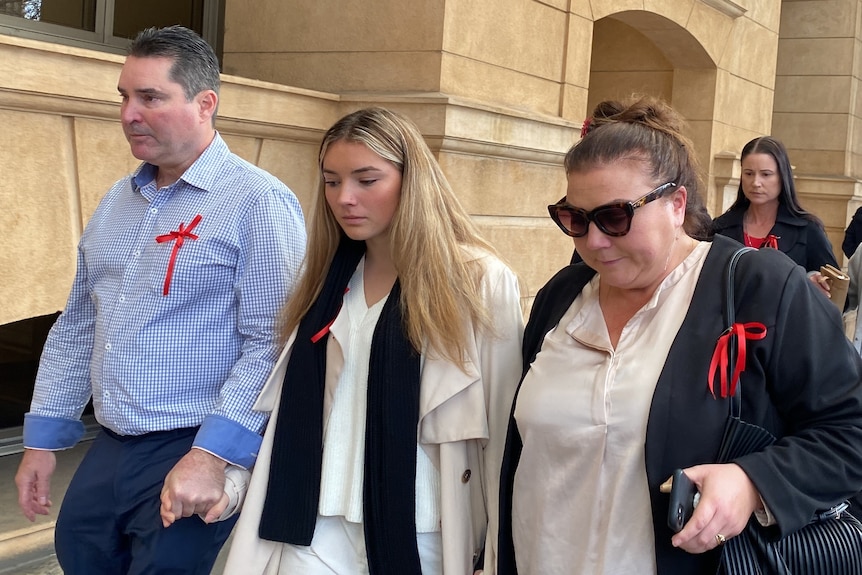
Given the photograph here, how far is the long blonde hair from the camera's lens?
243cm

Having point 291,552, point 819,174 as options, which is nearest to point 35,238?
point 291,552

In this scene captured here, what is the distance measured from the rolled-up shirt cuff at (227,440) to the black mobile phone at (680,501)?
1239 millimetres

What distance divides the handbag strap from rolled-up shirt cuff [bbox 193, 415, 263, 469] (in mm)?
1318

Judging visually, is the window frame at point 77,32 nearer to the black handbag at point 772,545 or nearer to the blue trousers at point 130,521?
the blue trousers at point 130,521

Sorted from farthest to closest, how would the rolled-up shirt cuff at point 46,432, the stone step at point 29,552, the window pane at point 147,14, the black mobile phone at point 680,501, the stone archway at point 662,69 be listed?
the stone archway at point 662,69 < the window pane at point 147,14 < the stone step at point 29,552 < the rolled-up shirt cuff at point 46,432 < the black mobile phone at point 680,501

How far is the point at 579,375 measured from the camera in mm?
2131

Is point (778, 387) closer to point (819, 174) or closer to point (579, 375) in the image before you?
point (579, 375)

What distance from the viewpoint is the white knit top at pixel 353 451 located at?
248 centimetres

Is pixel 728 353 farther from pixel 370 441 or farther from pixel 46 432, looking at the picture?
pixel 46 432

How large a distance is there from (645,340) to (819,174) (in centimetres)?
1403

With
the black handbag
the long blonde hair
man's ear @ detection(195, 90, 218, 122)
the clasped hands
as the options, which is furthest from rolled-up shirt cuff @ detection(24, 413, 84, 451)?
the black handbag

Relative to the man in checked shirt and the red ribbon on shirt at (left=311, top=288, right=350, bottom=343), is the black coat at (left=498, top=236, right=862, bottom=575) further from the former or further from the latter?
the man in checked shirt

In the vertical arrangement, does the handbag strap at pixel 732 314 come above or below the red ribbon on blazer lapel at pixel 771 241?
below

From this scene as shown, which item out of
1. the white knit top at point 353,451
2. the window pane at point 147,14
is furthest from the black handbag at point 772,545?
the window pane at point 147,14
